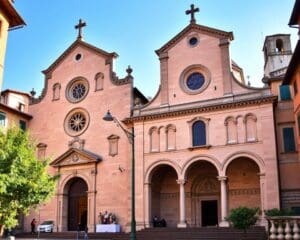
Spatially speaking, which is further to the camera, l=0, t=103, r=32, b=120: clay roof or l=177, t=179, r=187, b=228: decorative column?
l=0, t=103, r=32, b=120: clay roof

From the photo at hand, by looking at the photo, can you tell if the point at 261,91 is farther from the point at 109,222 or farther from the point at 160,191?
the point at 109,222

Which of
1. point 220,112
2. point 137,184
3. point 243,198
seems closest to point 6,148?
point 137,184

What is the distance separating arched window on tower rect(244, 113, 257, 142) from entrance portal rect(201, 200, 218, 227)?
6.48 m

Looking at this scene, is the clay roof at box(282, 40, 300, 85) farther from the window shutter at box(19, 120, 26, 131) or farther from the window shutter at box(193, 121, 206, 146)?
the window shutter at box(19, 120, 26, 131)

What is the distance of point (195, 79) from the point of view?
3284 cm

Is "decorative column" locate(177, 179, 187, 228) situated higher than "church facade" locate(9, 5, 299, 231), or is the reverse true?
"church facade" locate(9, 5, 299, 231)

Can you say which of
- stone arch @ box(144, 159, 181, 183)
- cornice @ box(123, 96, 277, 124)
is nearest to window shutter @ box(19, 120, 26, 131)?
cornice @ box(123, 96, 277, 124)

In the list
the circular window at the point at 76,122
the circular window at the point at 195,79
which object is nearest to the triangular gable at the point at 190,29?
the circular window at the point at 195,79

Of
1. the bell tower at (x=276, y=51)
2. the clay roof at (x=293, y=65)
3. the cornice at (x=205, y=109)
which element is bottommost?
the cornice at (x=205, y=109)

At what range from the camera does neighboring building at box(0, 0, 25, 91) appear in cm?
1816

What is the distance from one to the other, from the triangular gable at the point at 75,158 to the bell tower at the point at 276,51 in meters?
20.8

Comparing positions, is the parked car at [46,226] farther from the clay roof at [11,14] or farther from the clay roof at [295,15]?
the clay roof at [295,15]

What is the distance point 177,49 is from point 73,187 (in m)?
15.4

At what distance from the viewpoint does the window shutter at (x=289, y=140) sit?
93.7 ft
